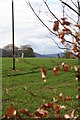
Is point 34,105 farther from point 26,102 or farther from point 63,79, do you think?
point 63,79

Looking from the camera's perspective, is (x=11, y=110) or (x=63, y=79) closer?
(x=11, y=110)

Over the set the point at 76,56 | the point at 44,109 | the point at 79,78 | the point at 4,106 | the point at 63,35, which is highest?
the point at 63,35

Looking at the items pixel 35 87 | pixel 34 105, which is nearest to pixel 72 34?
pixel 34 105

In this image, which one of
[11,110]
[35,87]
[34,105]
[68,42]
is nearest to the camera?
[11,110]

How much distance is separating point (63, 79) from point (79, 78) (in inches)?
511

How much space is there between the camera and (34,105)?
8.09 m

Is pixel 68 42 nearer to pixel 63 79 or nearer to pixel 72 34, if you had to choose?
pixel 72 34

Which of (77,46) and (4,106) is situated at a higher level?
(77,46)

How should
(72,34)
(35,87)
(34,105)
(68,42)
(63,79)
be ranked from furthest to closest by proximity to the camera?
1. (63,79)
2. (35,87)
3. (34,105)
4. (68,42)
5. (72,34)

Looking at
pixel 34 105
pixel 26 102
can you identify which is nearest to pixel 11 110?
pixel 34 105

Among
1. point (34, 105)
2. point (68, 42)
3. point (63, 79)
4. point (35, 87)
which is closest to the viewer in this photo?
point (68, 42)

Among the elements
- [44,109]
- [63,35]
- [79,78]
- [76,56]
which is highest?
[63,35]

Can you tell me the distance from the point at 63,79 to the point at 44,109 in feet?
42.6

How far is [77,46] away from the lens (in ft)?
5.93
